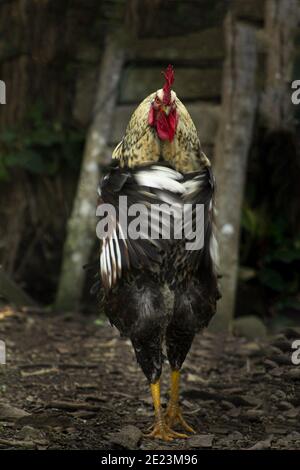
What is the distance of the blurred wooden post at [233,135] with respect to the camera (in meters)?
6.32

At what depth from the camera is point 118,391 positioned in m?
4.65

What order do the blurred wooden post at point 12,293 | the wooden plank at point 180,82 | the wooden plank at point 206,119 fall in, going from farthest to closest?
the wooden plank at point 180,82 → the wooden plank at point 206,119 → the blurred wooden post at point 12,293

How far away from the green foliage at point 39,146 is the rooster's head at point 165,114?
3.38m

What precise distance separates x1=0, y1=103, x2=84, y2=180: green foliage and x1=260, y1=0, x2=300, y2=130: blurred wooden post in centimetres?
167

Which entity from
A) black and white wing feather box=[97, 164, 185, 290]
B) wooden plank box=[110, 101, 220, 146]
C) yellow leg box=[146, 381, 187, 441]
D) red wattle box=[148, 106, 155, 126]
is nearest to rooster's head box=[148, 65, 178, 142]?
red wattle box=[148, 106, 155, 126]

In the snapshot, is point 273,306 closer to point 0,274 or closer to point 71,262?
point 71,262

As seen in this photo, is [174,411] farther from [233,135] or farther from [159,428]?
[233,135]

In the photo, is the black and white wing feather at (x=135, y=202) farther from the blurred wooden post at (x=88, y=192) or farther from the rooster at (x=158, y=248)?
the blurred wooden post at (x=88, y=192)

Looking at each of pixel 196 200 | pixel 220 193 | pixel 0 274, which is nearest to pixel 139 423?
pixel 196 200

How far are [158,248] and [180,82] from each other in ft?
10.9

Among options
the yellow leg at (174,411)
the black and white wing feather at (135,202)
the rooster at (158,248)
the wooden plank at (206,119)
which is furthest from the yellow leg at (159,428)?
the wooden plank at (206,119)

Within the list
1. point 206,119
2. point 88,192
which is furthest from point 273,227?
point 88,192

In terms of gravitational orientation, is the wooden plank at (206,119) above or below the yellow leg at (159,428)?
above

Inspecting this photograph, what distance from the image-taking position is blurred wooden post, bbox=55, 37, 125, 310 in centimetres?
670
